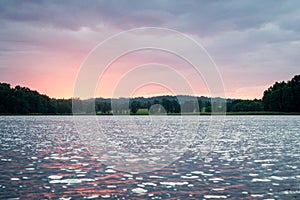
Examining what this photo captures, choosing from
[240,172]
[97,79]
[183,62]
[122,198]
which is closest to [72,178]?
[122,198]

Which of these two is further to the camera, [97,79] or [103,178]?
[97,79]

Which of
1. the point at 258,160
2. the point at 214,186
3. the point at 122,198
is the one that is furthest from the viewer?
the point at 258,160

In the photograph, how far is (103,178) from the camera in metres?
22.6

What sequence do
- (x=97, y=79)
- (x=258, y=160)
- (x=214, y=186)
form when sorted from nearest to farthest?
(x=214, y=186) → (x=258, y=160) → (x=97, y=79)

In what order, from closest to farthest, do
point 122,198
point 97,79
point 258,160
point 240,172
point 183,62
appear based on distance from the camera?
1. point 122,198
2. point 240,172
3. point 258,160
4. point 97,79
5. point 183,62

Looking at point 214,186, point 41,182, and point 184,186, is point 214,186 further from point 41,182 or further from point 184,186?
point 41,182

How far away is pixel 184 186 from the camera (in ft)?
65.5

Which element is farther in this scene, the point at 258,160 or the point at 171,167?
the point at 258,160

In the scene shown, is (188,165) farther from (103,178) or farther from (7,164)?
(7,164)

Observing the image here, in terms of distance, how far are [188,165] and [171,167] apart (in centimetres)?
168

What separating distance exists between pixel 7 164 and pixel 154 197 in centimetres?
1451

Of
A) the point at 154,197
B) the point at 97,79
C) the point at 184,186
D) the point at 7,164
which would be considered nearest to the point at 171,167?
the point at 184,186

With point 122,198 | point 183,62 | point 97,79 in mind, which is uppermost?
point 183,62

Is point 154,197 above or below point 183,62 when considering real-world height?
below
